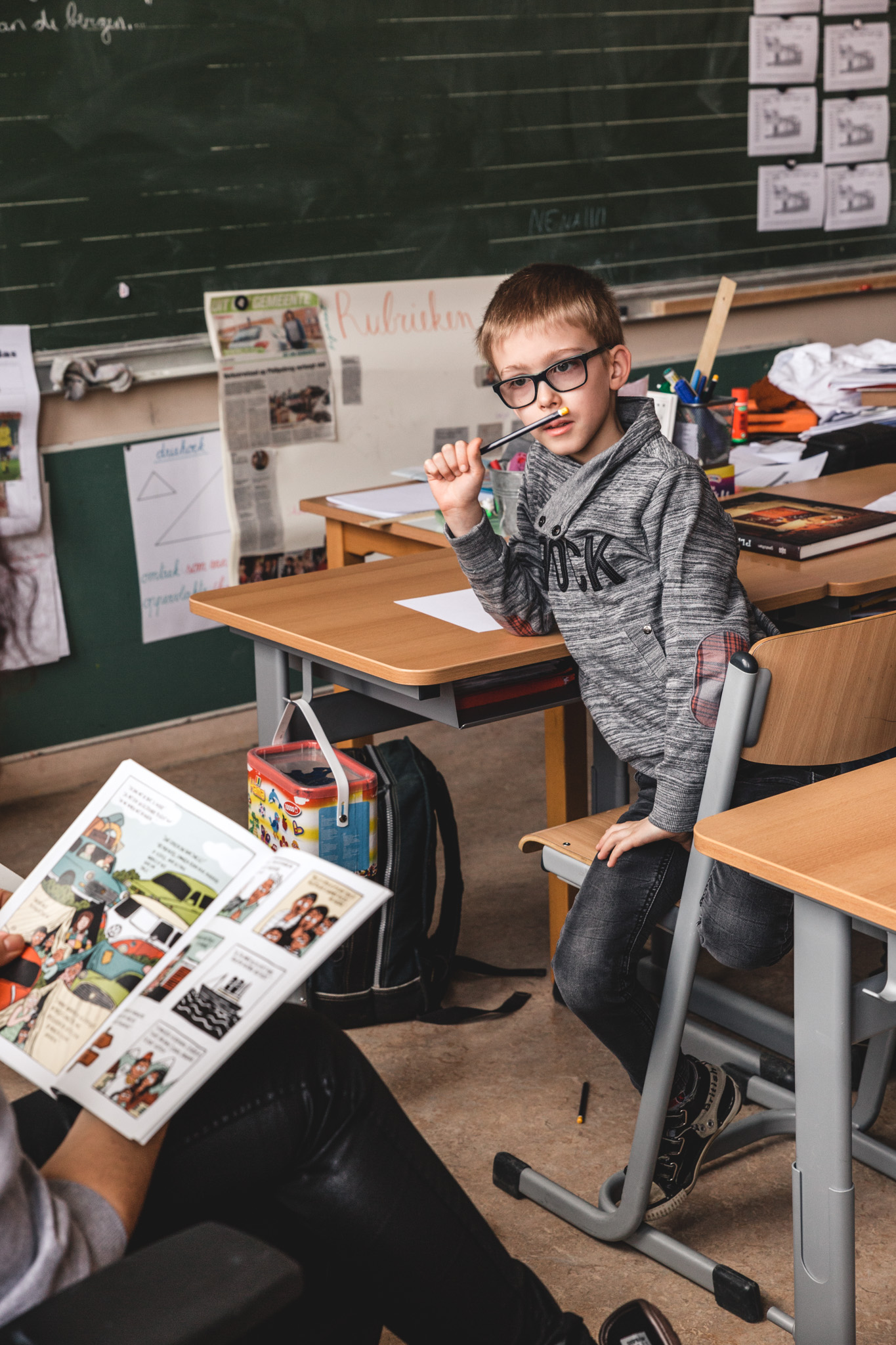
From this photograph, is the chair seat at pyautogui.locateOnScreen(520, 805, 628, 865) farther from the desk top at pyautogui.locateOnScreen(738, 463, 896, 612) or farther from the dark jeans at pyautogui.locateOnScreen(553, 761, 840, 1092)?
the desk top at pyautogui.locateOnScreen(738, 463, 896, 612)

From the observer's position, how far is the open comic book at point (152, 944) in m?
0.93

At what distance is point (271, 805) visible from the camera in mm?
1838

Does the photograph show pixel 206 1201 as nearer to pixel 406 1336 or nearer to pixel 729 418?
pixel 406 1336

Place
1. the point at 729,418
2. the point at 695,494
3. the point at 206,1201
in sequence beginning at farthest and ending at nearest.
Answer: the point at 729,418 < the point at 695,494 < the point at 206,1201

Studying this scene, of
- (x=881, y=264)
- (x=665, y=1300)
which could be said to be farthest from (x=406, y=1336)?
(x=881, y=264)

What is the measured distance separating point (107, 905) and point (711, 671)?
79 centimetres

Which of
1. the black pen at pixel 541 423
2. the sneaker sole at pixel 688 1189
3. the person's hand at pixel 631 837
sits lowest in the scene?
the sneaker sole at pixel 688 1189

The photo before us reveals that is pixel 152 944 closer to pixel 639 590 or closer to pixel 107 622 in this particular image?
pixel 639 590

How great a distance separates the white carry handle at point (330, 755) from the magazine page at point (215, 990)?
799 mm

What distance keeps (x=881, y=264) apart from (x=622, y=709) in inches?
130

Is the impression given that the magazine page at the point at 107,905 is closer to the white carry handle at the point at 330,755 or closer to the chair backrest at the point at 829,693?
the chair backrest at the point at 829,693

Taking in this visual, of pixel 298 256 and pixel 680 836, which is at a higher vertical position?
pixel 298 256

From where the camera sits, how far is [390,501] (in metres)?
2.50

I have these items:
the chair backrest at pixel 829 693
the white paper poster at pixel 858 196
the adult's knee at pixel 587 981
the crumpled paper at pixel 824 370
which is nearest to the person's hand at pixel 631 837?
the adult's knee at pixel 587 981
